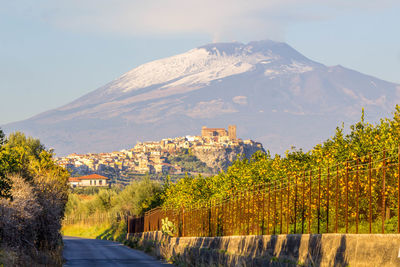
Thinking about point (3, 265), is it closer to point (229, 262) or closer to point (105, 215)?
point (229, 262)

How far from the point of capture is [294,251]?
2231 cm

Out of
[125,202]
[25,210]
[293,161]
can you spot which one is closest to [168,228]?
[293,161]

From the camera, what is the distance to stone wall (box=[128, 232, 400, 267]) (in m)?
15.9

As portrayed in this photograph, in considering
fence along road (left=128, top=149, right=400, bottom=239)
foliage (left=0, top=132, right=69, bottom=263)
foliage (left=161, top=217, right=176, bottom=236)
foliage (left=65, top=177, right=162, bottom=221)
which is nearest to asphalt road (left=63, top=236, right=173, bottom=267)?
foliage (left=161, top=217, right=176, bottom=236)

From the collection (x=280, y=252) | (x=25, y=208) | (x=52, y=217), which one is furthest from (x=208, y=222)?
(x=280, y=252)

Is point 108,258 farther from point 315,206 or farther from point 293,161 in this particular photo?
point 315,206

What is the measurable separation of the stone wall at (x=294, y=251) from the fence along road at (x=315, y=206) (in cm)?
94

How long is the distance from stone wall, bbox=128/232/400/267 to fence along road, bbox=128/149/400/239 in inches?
37.1

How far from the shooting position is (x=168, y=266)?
137 feet

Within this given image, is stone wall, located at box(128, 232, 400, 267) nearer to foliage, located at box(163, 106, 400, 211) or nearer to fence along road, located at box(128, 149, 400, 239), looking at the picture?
fence along road, located at box(128, 149, 400, 239)

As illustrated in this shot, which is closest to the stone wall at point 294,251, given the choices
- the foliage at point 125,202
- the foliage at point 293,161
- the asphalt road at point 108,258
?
the foliage at point 293,161

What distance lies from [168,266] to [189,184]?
32995mm

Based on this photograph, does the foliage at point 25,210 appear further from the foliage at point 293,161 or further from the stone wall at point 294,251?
the foliage at point 293,161

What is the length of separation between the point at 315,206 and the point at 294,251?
22.2ft
